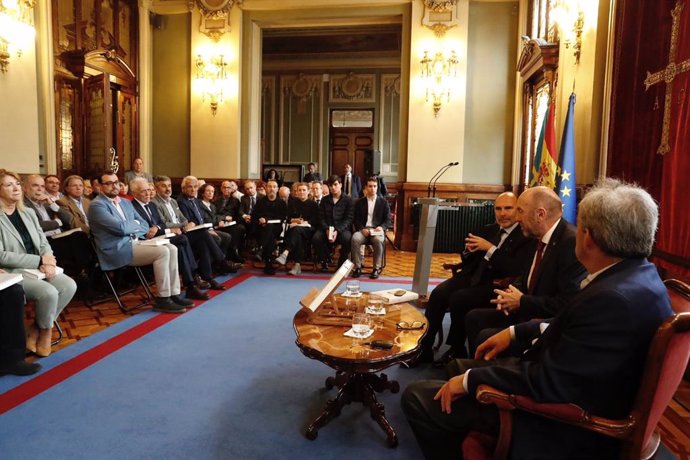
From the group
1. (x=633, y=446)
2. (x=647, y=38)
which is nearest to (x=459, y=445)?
(x=633, y=446)

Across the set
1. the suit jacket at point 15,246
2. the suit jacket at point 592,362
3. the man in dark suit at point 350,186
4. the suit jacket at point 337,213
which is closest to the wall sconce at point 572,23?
the suit jacket at point 337,213

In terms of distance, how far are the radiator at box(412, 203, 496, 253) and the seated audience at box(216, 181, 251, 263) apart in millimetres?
2889

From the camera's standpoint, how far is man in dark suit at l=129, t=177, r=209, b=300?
15.0ft

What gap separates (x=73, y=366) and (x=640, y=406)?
2999 mm

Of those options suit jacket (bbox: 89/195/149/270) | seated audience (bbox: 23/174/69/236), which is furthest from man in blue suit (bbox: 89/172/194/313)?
seated audience (bbox: 23/174/69/236)

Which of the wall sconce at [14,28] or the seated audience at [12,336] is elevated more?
the wall sconce at [14,28]

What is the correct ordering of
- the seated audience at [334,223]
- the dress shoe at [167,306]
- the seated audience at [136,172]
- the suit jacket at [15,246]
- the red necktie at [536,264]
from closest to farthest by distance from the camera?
the red necktie at [536,264]
the suit jacket at [15,246]
the dress shoe at [167,306]
the seated audience at [334,223]
the seated audience at [136,172]

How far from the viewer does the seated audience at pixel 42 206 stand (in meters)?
4.21

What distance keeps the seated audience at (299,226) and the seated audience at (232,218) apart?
2.35 feet

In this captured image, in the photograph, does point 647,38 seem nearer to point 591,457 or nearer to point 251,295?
point 591,457

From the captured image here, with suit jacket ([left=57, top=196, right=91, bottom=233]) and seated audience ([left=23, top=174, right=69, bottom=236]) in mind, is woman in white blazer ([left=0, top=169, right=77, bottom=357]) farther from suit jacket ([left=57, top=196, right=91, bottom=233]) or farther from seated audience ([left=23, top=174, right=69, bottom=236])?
suit jacket ([left=57, top=196, right=91, bottom=233])

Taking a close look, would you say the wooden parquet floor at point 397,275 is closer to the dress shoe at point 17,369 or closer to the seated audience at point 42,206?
the dress shoe at point 17,369

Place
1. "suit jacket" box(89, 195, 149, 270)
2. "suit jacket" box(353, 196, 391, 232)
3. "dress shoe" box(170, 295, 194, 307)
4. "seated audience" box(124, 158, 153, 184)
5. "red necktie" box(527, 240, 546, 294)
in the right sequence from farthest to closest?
"seated audience" box(124, 158, 153, 184) → "suit jacket" box(353, 196, 391, 232) → "dress shoe" box(170, 295, 194, 307) → "suit jacket" box(89, 195, 149, 270) → "red necktie" box(527, 240, 546, 294)

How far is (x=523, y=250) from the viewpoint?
10.1 feet
